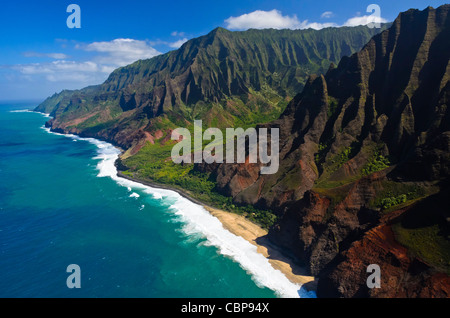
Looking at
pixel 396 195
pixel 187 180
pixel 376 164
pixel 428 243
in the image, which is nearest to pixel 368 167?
pixel 376 164

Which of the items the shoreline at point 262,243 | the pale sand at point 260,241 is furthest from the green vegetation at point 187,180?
the pale sand at point 260,241

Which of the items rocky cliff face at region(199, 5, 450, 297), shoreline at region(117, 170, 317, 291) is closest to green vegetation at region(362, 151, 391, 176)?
rocky cliff face at region(199, 5, 450, 297)

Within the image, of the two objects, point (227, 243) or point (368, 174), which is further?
point (227, 243)

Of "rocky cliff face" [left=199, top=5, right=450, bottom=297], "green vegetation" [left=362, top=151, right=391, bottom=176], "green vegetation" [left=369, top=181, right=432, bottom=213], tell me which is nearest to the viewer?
"rocky cliff face" [left=199, top=5, right=450, bottom=297]

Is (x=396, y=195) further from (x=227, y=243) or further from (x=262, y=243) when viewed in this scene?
(x=227, y=243)

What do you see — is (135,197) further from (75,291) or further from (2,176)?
(2,176)

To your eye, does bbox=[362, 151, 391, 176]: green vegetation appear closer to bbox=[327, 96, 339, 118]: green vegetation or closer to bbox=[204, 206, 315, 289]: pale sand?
bbox=[327, 96, 339, 118]: green vegetation

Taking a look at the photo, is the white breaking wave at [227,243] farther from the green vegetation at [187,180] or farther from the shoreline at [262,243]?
the green vegetation at [187,180]
